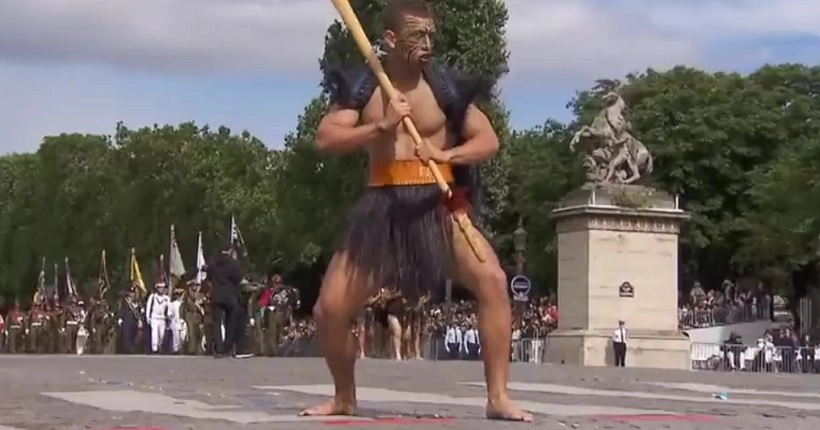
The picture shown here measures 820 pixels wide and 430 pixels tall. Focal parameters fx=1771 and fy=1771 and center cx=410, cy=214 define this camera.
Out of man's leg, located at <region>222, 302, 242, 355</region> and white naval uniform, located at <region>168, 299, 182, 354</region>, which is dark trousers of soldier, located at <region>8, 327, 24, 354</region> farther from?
man's leg, located at <region>222, 302, 242, 355</region>

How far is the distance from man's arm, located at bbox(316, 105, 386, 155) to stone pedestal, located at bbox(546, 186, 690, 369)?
24351 millimetres

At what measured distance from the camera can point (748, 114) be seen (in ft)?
233

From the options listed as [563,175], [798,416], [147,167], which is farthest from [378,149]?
[147,167]

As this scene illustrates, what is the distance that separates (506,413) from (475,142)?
4.69 feet

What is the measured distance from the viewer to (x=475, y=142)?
9.34m

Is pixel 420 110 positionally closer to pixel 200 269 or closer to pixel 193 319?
pixel 193 319

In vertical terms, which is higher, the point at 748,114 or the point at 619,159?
the point at 748,114

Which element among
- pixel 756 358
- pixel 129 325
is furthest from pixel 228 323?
pixel 756 358

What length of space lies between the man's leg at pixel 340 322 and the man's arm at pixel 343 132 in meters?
0.60

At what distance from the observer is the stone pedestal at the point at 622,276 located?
3384 centimetres

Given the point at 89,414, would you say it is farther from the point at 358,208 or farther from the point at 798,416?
the point at 798,416

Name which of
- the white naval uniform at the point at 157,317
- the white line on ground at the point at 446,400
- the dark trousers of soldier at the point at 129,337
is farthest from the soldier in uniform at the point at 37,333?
the white line on ground at the point at 446,400

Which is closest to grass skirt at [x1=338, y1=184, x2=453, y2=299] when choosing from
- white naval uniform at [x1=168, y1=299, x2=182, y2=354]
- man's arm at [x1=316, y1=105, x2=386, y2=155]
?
man's arm at [x1=316, y1=105, x2=386, y2=155]

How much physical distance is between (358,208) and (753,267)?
5935 centimetres
